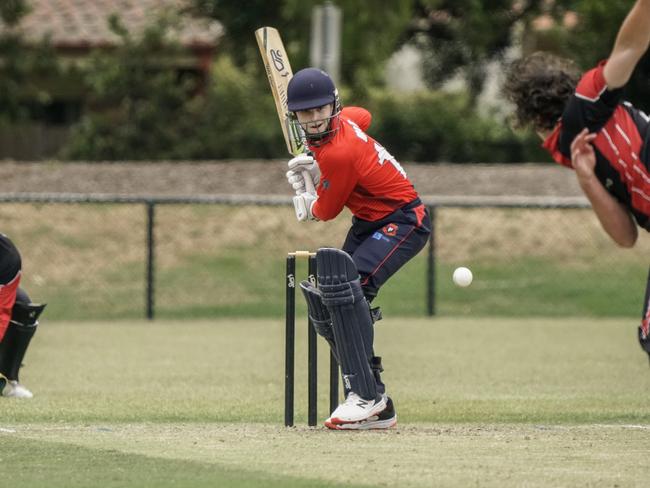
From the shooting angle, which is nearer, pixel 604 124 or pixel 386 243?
pixel 604 124

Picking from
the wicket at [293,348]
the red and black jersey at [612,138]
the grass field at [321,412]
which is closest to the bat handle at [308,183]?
the wicket at [293,348]

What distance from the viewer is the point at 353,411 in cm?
724

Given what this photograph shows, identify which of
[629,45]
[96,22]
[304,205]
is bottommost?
→ [96,22]

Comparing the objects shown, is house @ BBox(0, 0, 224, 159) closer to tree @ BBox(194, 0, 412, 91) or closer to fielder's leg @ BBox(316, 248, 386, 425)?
tree @ BBox(194, 0, 412, 91)

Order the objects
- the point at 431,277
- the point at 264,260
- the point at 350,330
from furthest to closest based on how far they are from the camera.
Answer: the point at 264,260 → the point at 431,277 → the point at 350,330

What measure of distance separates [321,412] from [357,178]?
83.0 inches

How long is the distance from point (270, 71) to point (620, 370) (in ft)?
15.6

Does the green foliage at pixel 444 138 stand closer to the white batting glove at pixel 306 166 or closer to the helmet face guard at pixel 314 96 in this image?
the white batting glove at pixel 306 166

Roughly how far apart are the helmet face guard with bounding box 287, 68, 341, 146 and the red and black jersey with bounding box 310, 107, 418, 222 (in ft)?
0.16

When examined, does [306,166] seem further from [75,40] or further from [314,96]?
[75,40]

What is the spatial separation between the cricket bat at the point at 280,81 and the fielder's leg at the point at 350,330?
3.62 feet

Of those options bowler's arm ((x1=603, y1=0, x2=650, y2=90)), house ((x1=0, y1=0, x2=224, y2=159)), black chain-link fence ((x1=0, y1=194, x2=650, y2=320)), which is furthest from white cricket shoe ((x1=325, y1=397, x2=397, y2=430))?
house ((x1=0, y1=0, x2=224, y2=159))

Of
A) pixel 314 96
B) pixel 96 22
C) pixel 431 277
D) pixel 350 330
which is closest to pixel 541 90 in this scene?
pixel 314 96

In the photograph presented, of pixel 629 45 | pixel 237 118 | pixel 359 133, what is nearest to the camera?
pixel 629 45
